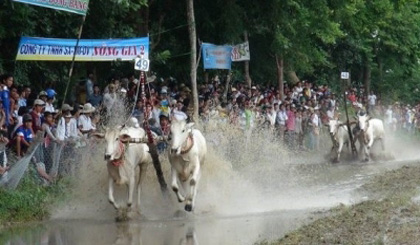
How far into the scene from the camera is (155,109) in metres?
20.0

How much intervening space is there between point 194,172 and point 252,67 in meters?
16.1

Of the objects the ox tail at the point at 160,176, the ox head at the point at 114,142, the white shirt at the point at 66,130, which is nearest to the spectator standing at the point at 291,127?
the white shirt at the point at 66,130

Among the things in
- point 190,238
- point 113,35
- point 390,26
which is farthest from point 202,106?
point 390,26

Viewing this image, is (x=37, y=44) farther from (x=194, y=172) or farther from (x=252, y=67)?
(x=252, y=67)

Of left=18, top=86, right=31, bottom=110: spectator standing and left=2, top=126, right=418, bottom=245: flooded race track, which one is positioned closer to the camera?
left=2, top=126, right=418, bottom=245: flooded race track

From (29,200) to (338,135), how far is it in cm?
1466

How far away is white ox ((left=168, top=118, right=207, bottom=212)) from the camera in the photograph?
1488 cm

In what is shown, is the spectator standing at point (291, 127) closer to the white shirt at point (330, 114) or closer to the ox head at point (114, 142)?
the white shirt at point (330, 114)

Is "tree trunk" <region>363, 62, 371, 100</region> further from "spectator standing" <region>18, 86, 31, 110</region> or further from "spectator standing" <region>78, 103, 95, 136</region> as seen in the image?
"spectator standing" <region>18, 86, 31, 110</region>

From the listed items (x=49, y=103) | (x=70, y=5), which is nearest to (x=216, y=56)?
(x=49, y=103)

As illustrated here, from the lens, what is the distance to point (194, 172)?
15.4 m

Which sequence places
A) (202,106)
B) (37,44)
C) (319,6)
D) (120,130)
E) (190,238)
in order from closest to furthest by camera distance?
(190,238) → (120,130) → (37,44) → (202,106) → (319,6)

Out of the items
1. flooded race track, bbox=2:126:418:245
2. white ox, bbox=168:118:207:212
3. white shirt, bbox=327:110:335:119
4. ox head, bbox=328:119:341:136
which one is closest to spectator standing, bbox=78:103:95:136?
flooded race track, bbox=2:126:418:245

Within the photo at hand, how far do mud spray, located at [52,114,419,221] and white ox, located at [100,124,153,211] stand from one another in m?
0.50
